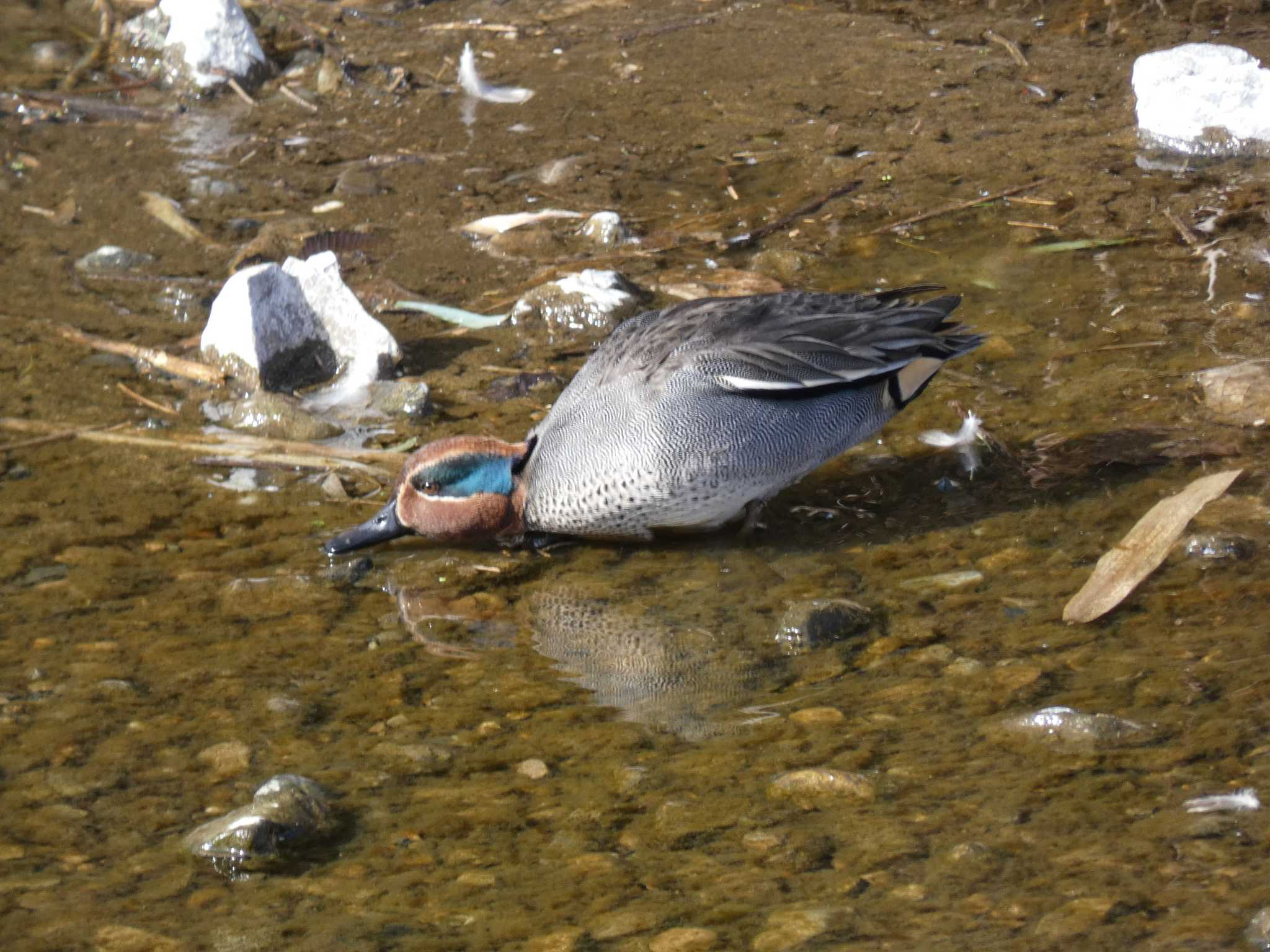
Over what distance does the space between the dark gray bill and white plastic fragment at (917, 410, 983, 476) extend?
5.04 feet

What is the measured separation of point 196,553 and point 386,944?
5.97ft

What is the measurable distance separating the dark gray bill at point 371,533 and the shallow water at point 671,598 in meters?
0.06

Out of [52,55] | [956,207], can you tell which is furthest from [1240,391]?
[52,55]

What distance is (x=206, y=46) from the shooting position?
721 cm

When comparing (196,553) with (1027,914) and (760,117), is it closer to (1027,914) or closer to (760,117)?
(1027,914)

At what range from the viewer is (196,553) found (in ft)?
12.2

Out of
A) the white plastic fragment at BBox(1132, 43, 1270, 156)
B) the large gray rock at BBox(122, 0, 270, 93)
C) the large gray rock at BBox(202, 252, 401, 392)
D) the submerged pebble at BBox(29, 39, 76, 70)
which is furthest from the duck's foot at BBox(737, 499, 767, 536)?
the submerged pebble at BBox(29, 39, 76, 70)

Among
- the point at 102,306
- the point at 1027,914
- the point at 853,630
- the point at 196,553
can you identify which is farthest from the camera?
the point at 102,306

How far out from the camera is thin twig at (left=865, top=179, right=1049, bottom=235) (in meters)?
5.46

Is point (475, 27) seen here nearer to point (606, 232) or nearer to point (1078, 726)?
point (606, 232)

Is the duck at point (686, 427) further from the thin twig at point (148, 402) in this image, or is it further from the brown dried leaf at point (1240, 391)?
the thin twig at point (148, 402)

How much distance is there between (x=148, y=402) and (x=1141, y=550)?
9.74 ft

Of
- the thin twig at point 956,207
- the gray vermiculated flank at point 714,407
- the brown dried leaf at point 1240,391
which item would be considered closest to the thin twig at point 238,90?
the thin twig at point 956,207

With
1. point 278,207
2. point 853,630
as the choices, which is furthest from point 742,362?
point 278,207
